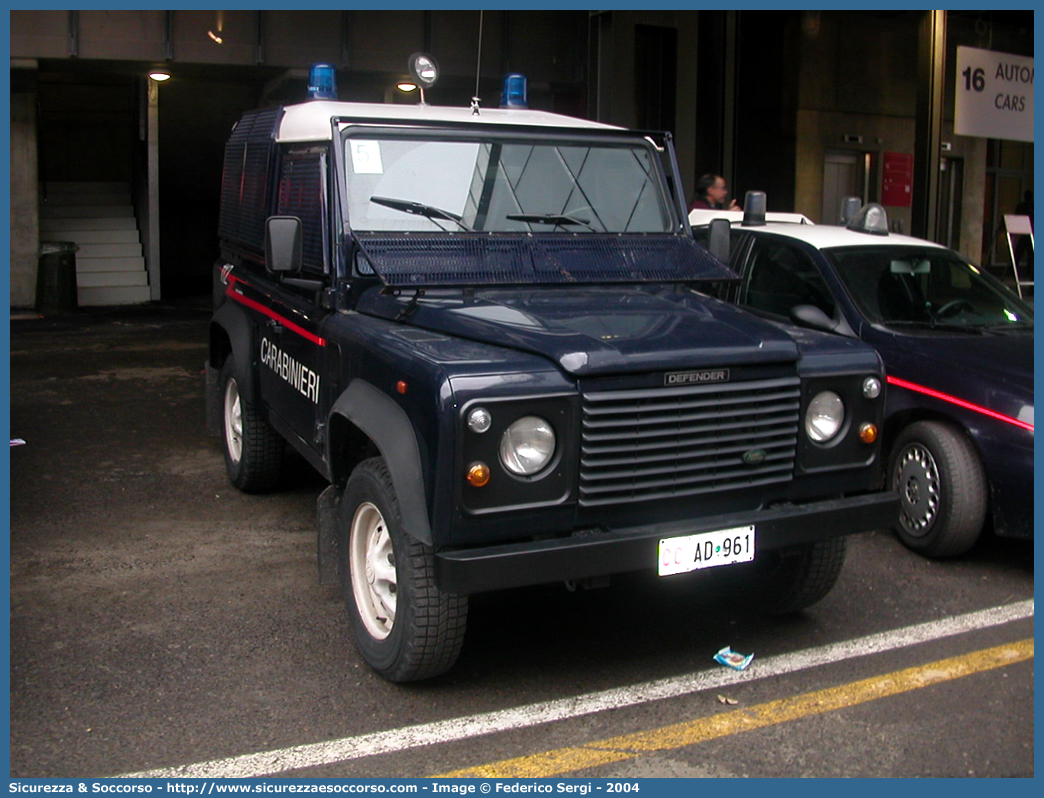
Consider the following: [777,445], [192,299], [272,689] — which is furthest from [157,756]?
[192,299]

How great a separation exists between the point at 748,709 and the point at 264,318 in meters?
3.36

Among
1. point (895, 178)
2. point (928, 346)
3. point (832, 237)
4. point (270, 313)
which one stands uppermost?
point (895, 178)

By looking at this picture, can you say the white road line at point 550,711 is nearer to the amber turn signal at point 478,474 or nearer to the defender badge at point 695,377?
the amber turn signal at point 478,474

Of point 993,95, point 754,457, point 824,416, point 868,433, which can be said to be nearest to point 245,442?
point 754,457

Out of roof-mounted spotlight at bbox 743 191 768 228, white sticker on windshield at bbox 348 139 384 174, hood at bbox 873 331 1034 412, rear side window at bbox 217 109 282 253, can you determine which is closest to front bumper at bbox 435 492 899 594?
hood at bbox 873 331 1034 412

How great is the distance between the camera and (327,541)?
471 cm

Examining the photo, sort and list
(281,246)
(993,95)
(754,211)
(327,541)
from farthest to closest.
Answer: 1. (993,95)
2. (754,211)
3. (281,246)
4. (327,541)

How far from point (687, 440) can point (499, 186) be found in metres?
1.71

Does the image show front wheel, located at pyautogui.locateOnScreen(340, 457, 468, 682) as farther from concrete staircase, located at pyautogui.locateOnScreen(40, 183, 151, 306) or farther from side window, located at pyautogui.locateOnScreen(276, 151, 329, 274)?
concrete staircase, located at pyautogui.locateOnScreen(40, 183, 151, 306)

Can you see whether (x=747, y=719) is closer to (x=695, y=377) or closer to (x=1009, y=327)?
(x=695, y=377)

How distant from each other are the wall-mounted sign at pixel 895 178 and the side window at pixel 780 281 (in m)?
13.0

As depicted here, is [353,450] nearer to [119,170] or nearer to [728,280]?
[728,280]

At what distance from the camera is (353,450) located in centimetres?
483

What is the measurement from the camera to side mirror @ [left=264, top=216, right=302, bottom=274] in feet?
16.2
